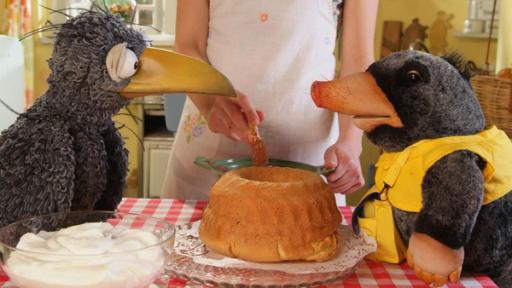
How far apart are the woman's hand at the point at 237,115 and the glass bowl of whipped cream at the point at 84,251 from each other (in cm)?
43

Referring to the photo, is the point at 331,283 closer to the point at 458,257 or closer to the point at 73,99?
the point at 458,257

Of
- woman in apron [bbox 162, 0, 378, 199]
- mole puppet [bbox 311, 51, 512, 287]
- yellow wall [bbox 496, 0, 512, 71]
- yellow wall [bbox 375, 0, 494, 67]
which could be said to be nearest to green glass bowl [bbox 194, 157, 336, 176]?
woman in apron [bbox 162, 0, 378, 199]

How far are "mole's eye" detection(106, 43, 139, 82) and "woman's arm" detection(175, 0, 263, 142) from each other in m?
0.42

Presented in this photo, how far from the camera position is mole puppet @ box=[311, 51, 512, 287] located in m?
0.71

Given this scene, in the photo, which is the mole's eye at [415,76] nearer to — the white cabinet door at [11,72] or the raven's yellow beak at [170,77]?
the raven's yellow beak at [170,77]

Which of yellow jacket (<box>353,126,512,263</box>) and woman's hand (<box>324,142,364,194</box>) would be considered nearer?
yellow jacket (<box>353,126,512,263</box>)

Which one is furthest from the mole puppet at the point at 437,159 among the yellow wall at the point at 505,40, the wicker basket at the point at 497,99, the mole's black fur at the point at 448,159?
the yellow wall at the point at 505,40

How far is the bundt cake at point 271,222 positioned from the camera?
A: 2.63 feet

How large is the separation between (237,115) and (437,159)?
1.62 feet

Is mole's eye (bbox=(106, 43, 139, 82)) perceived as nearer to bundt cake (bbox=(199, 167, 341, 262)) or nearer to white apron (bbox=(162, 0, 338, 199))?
bundt cake (bbox=(199, 167, 341, 262))

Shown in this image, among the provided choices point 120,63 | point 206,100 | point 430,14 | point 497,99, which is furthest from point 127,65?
point 430,14

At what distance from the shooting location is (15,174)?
71 cm

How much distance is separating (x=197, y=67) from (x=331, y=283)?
13.0 inches

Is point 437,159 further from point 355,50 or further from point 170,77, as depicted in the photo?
point 355,50
